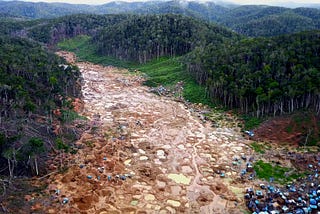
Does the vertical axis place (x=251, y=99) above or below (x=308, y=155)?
above

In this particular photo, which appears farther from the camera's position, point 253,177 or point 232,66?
point 232,66

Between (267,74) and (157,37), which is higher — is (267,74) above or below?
below

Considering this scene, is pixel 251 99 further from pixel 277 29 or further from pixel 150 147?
pixel 277 29

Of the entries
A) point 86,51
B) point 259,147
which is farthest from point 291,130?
point 86,51

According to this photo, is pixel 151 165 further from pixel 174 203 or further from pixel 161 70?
pixel 161 70

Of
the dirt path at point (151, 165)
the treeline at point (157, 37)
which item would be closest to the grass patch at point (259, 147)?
the dirt path at point (151, 165)

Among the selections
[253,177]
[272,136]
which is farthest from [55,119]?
[272,136]

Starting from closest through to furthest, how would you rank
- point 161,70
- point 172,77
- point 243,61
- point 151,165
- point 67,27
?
1. point 151,165
2. point 243,61
3. point 172,77
4. point 161,70
5. point 67,27
